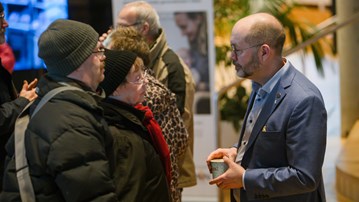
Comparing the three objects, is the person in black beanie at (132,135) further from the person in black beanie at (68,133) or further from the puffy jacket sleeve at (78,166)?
the puffy jacket sleeve at (78,166)

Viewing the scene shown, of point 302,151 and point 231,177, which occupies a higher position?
point 302,151

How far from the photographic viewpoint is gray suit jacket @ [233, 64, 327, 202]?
2600 millimetres

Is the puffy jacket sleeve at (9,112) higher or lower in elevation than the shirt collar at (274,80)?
lower

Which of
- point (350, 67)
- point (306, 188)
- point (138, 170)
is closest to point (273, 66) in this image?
point (306, 188)

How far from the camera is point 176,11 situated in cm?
552

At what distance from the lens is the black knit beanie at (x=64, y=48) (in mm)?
2430

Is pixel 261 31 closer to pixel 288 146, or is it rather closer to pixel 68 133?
pixel 288 146

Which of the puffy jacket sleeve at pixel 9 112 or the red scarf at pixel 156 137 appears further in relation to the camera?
the puffy jacket sleeve at pixel 9 112

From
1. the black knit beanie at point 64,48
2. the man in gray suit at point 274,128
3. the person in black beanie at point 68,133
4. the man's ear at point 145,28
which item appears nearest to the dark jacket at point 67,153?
the person in black beanie at point 68,133

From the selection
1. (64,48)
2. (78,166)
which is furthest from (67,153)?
(64,48)

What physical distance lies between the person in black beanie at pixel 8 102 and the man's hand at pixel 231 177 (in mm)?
1059

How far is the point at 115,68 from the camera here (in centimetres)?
290

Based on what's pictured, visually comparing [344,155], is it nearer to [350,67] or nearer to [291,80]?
[350,67]

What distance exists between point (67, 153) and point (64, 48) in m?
0.39
